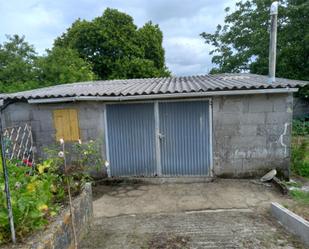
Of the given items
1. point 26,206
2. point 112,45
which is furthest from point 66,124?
point 112,45

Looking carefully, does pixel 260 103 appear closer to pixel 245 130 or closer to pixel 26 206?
pixel 245 130

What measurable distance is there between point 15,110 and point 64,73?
29.7ft

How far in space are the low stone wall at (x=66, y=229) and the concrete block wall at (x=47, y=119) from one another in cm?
261

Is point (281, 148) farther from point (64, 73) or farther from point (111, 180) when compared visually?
point (64, 73)


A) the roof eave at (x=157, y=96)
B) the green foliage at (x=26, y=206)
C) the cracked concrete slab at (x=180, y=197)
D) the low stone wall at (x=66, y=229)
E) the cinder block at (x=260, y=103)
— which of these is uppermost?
the roof eave at (x=157, y=96)

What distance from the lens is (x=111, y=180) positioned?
22.2ft

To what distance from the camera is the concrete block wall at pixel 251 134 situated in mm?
6137

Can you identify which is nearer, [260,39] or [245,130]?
[245,130]

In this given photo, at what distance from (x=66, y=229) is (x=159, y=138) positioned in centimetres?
Answer: 378

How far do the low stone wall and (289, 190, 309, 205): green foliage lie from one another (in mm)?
4126

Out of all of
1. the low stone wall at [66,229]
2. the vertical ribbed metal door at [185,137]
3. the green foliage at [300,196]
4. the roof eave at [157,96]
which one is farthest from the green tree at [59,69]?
the green foliage at [300,196]

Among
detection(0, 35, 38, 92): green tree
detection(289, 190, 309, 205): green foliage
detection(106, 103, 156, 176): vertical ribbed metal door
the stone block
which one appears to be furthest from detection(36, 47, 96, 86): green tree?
the stone block

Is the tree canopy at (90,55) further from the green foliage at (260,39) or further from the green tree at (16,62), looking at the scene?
the green foliage at (260,39)

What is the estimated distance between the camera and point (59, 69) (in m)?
15.4
